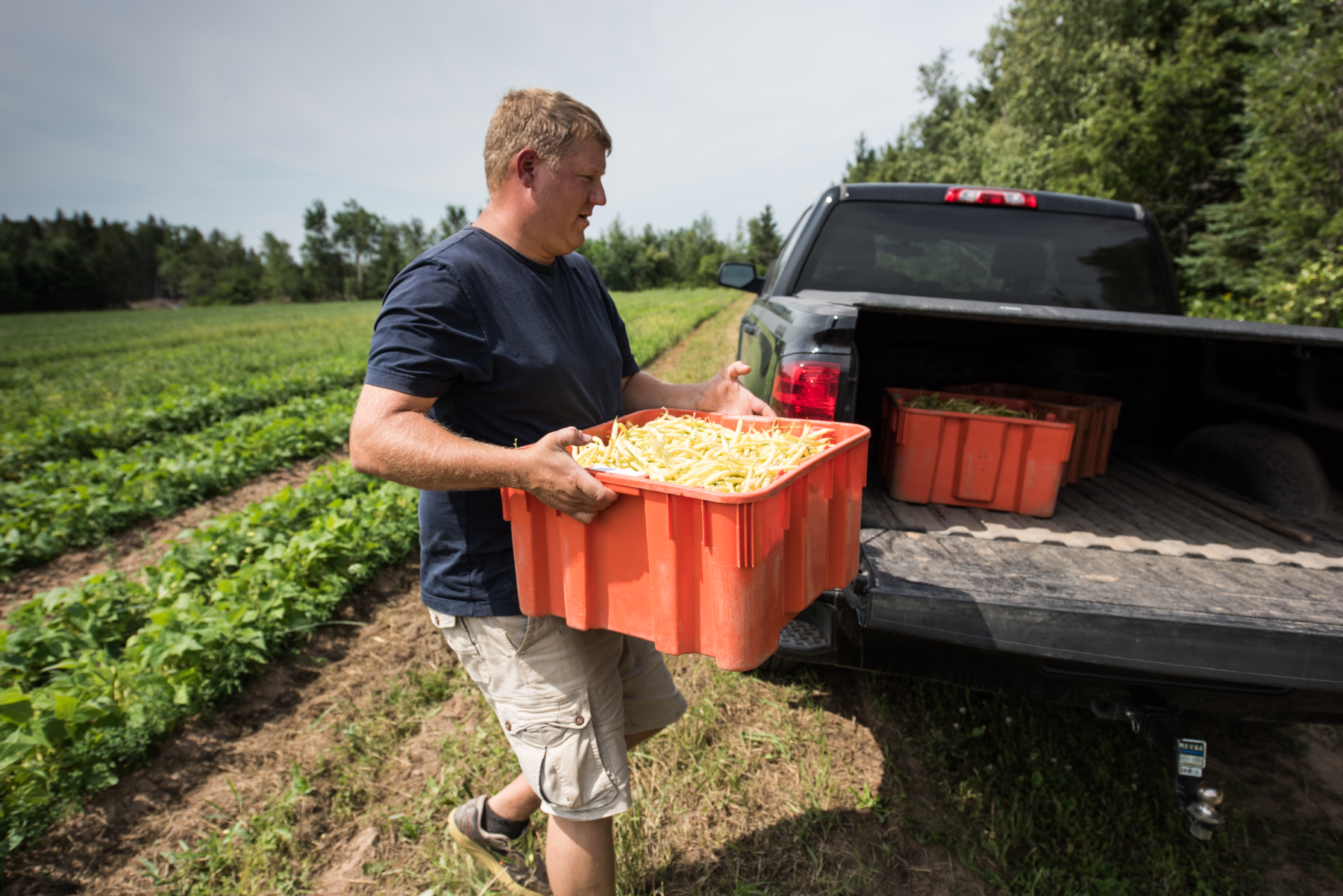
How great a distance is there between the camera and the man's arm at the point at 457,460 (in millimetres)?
1409

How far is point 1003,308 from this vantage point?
229 centimetres

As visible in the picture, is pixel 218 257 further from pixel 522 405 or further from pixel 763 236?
pixel 522 405

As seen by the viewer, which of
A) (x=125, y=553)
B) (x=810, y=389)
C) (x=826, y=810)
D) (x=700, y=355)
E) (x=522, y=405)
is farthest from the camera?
(x=700, y=355)

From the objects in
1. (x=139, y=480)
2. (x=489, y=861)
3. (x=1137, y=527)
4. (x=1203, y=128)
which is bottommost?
(x=489, y=861)

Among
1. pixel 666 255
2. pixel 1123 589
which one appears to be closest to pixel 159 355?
pixel 1123 589

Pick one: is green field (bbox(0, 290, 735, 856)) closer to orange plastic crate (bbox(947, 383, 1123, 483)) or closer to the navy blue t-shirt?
the navy blue t-shirt

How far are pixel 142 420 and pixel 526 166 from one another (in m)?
10.3

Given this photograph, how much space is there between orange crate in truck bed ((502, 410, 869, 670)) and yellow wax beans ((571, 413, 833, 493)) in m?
0.07

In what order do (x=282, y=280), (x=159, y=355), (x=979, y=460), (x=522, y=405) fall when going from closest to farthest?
(x=522, y=405)
(x=979, y=460)
(x=159, y=355)
(x=282, y=280)

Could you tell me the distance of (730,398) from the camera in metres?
2.22

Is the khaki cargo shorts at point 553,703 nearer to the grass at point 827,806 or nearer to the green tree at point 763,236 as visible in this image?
the grass at point 827,806

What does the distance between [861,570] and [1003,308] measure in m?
1.10

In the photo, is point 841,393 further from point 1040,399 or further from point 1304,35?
point 1304,35

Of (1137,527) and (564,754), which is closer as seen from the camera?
(564,754)
